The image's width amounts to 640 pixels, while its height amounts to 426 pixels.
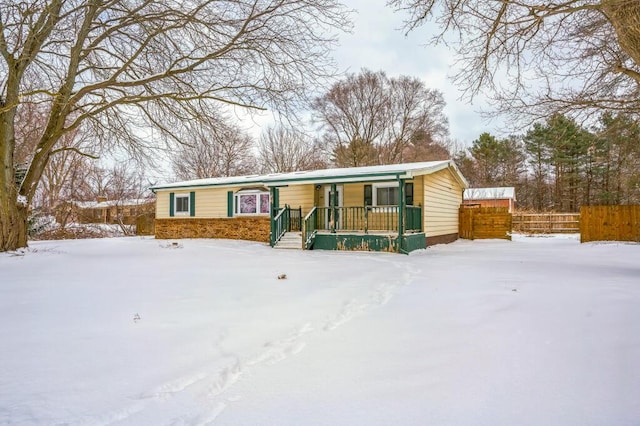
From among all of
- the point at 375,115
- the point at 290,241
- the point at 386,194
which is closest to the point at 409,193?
the point at 386,194

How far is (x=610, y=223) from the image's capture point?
13.6m

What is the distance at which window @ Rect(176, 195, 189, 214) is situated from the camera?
17.6 meters

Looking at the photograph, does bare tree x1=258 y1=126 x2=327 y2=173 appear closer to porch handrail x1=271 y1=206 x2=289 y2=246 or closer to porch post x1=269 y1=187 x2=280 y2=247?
porch handrail x1=271 y1=206 x2=289 y2=246

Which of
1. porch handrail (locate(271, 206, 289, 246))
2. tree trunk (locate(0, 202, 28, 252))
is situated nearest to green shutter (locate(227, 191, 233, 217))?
porch handrail (locate(271, 206, 289, 246))

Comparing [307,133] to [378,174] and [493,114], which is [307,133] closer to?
[378,174]

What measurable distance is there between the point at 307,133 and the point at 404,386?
7353 mm

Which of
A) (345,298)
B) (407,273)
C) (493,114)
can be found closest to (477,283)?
(407,273)

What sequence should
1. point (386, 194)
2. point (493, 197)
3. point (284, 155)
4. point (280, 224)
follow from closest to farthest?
point (386, 194) < point (280, 224) < point (284, 155) < point (493, 197)

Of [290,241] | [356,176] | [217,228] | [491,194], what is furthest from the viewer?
[491,194]

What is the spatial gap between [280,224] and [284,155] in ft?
57.4

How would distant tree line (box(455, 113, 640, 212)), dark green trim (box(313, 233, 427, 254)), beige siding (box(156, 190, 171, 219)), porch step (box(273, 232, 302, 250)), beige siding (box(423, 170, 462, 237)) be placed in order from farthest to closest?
distant tree line (box(455, 113, 640, 212)) < beige siding (box(156, 190, 171, 219)) < beige siding (box(423, 170, 462, 237)) < porch step (box(273, 232, 302, 250)) < dark green trim (box(313, 233, 427, 254))

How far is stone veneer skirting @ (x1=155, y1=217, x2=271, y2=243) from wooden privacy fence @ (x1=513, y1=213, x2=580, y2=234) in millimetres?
15393

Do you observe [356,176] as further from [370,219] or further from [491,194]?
[491,194]

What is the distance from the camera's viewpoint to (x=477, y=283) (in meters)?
5.94
